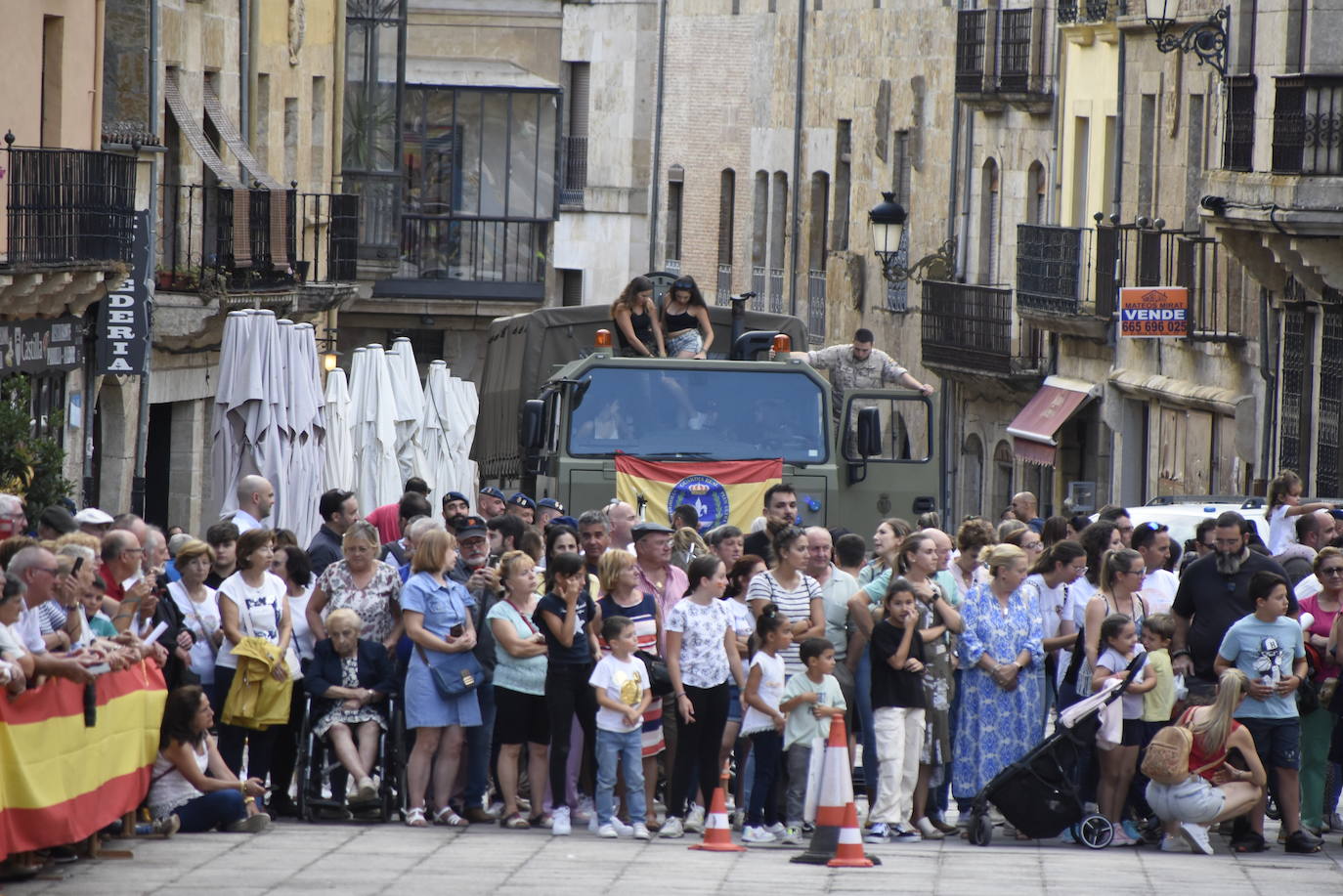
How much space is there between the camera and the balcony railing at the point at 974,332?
1519 inches

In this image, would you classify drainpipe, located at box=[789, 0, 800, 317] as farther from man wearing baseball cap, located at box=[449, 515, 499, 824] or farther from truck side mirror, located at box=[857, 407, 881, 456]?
man wearing baseball cap, located at box=[449, 515, 499, 824]

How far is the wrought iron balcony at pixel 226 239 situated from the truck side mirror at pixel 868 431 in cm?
998

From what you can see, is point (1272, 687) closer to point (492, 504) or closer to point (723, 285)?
point (492, 504)

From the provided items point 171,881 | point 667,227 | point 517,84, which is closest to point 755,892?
point 171,881

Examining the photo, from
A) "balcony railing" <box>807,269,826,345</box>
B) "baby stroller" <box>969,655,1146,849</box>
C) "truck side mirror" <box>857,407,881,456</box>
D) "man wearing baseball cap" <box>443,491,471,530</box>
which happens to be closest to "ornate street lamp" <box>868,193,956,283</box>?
"balcony railing" <box>807,269,826,345</box>

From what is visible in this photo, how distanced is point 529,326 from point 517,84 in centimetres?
2649

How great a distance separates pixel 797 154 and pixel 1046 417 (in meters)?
13.1

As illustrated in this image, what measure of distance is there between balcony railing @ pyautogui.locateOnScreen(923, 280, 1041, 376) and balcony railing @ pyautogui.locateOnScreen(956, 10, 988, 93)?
8.85 feet

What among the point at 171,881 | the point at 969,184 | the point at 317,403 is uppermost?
the point at 969,184

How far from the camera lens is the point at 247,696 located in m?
15.2

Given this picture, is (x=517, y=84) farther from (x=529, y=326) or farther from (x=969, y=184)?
(x=529, y=326)

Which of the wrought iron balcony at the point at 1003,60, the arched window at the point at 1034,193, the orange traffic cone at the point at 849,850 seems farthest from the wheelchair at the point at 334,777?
the arched window at the point at 1034,193

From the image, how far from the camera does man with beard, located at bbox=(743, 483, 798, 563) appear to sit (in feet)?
57.8

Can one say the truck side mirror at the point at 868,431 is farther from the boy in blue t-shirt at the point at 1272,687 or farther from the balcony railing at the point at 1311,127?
the boy in blue t-shirt at the point at 1272,687
